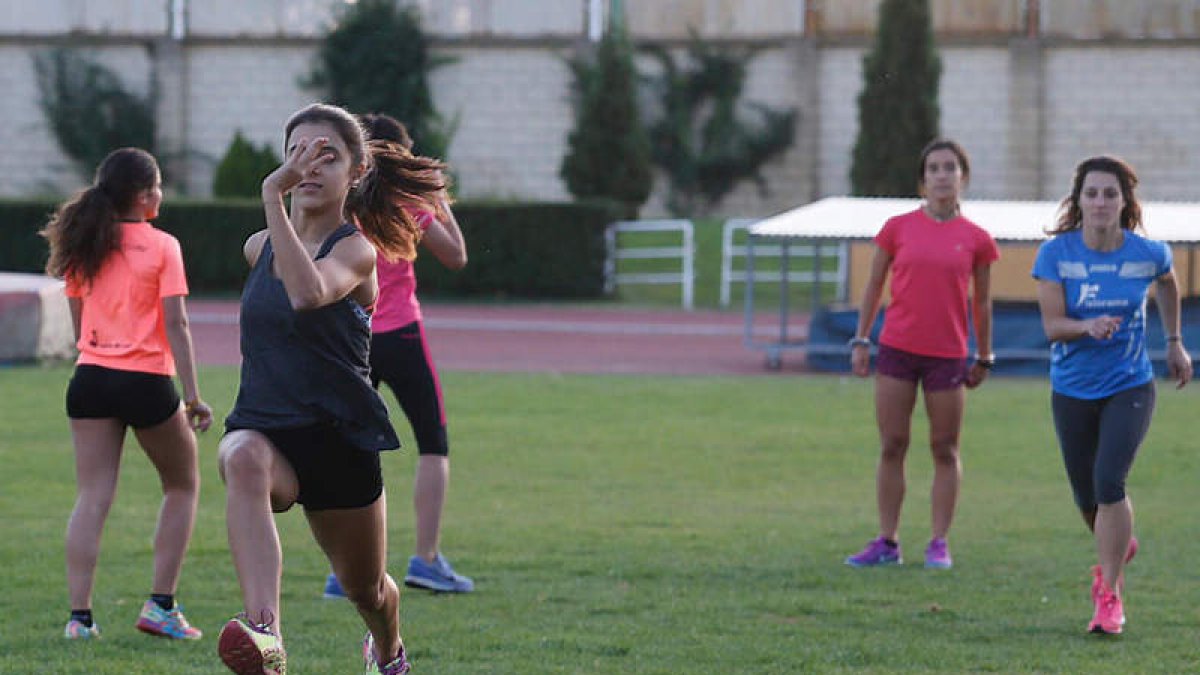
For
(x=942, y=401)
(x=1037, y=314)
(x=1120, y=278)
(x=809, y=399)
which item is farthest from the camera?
(x=1037, y=314)

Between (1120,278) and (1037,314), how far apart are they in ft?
46.2

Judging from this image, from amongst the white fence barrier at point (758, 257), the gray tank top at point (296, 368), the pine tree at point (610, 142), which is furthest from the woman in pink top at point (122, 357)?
the pine tree at point (610, 142)

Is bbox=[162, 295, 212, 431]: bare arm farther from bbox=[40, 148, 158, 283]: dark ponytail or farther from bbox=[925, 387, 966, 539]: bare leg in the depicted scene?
bbox=[925, 387, 966, 539]: bare leg

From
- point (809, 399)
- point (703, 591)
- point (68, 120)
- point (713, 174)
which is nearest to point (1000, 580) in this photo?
point (703, 591)

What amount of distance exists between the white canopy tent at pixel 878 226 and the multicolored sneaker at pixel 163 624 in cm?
1326

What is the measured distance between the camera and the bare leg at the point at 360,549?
17.8ft

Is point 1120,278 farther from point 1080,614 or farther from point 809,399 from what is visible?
point 809,399

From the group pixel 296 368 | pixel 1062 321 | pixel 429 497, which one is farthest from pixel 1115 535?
pixel 296 368

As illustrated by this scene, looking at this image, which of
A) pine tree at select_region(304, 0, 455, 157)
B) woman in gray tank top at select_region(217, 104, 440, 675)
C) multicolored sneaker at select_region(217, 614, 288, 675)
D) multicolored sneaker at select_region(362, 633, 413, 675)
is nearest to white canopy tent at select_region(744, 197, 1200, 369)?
multicolored sneaker at select_region(362, 633, 413, 675)

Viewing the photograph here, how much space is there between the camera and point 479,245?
3014 cm

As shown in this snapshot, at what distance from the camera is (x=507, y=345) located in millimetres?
23797

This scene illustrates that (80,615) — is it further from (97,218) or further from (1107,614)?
(1107,614)

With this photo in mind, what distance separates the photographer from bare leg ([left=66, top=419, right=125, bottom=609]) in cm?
703

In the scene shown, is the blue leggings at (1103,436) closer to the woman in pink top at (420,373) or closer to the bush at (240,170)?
the woman in pink top at (420,373)
